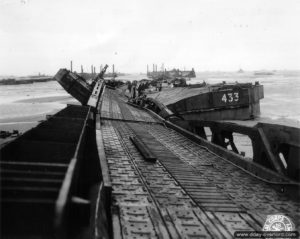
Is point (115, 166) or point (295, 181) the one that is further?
point (115, 166)

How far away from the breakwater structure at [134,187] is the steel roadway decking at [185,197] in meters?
0.02

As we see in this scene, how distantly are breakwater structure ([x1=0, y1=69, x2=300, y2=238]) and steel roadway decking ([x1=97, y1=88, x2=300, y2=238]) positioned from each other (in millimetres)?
17

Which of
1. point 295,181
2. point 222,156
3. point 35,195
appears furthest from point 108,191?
point 222,156

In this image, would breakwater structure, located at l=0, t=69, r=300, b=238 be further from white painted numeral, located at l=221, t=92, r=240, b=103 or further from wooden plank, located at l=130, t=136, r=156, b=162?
white painted numeral, located at l=221, t=92, r=240, b=103

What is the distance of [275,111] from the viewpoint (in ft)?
133

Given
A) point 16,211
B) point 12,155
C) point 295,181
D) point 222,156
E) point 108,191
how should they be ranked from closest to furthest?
point 16,211 < point 12,155 < point 108,191 < point 295,181 < point 222,156

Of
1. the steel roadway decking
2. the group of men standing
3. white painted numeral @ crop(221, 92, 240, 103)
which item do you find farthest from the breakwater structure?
the group of men standing

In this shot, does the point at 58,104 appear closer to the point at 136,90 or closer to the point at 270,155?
the point at 136,90

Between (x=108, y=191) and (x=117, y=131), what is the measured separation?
7.71 m

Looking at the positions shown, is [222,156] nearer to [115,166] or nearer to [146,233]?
[115,166]

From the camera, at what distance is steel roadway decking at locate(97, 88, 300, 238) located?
4715 millimetres

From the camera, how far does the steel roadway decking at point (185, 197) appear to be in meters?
4.71

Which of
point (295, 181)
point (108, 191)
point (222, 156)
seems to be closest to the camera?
point (108, 191)

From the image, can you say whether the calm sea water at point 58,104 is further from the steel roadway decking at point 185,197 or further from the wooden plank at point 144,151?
the steel roadway decking at point 185,197
